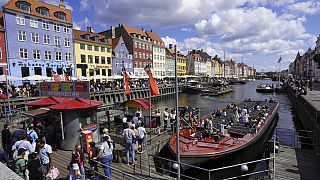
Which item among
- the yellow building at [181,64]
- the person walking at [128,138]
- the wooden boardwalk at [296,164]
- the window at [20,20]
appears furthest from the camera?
the yellow building at [181,64]

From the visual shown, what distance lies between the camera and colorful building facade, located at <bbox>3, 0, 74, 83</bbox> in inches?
1517

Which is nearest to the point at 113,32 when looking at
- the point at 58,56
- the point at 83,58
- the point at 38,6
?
the point at 83,58

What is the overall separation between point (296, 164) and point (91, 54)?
49007 millimetres

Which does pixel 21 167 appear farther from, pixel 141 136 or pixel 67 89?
pixel 67 89

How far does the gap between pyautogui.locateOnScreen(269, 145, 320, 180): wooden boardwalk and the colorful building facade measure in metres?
31.6

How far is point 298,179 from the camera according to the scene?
34.2 feet

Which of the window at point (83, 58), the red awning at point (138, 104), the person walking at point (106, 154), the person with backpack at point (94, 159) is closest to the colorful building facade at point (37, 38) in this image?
the window at point (83, 58)

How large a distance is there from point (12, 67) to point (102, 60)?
72.0 feet

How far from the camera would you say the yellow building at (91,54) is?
50.9 m

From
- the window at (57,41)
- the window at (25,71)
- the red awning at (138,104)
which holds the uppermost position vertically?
the window at (57,41)

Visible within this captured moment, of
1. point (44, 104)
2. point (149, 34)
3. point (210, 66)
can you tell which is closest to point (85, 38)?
point (149, 34)

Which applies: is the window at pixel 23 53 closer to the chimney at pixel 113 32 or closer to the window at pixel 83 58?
the window at pixel 83 58

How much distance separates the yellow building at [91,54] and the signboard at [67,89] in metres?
34.2

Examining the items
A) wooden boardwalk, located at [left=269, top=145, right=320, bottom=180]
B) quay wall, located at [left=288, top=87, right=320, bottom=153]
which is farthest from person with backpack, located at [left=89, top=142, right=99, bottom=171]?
quay wall, located at [left=288, top=87, right=320, bottom=153]
